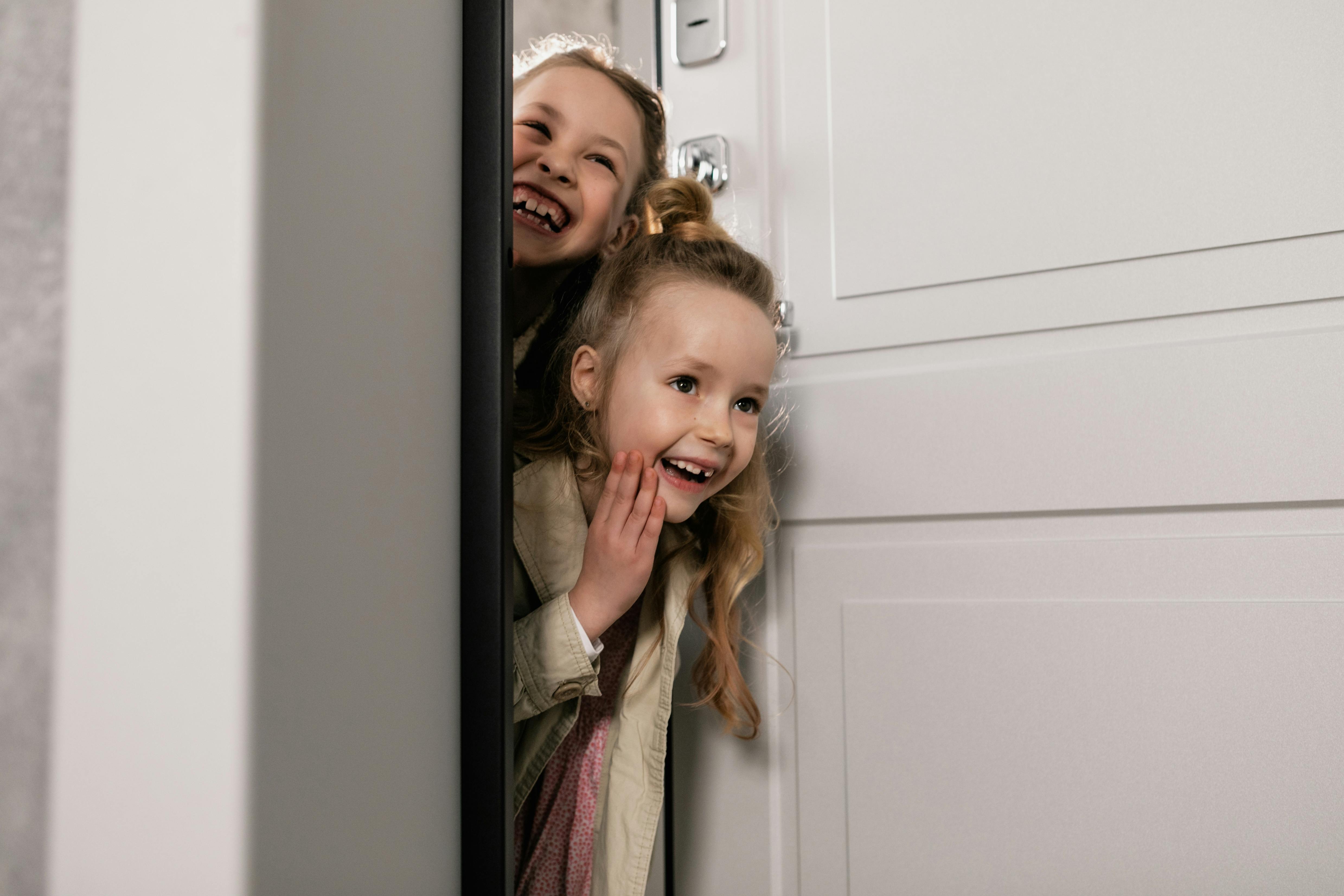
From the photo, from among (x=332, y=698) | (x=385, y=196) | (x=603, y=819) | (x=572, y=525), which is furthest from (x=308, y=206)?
(x=603, y=819)

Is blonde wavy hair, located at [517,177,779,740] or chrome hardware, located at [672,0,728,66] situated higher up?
chrome hardware, located at [672,0,728,66]

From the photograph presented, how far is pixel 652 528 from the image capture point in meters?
0.73

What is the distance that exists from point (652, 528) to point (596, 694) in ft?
0.49

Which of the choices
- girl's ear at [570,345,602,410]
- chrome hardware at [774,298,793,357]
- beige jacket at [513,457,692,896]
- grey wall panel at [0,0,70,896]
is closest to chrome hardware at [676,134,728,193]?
chrome hardware at [774,298,793,357]

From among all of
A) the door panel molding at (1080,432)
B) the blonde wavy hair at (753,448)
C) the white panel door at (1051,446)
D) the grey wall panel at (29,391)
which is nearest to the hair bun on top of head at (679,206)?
the blonde wavy hair at (753,448)

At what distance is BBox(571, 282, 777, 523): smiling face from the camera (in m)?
0.74

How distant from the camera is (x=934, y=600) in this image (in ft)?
2.78

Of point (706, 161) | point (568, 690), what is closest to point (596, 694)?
point (568, 690)

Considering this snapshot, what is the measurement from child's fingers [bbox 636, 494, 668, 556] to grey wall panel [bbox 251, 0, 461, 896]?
9.1 inches

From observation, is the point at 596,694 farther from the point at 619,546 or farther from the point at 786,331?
the point at 786,331

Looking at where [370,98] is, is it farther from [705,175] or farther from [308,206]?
[705,175]

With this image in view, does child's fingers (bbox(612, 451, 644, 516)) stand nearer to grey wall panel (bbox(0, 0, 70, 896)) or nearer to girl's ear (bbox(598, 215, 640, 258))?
girl's ear (bbox(598, 215, 640, 258))

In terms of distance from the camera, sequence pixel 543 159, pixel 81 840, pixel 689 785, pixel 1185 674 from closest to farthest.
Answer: pixel 81 840, pixel 1185 674, pixel 543 159, pixel 689 785

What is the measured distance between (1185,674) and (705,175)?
689 millimetres
